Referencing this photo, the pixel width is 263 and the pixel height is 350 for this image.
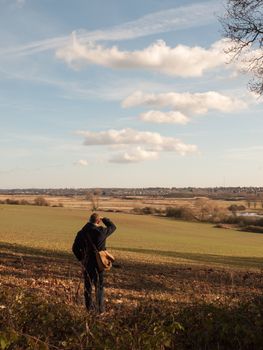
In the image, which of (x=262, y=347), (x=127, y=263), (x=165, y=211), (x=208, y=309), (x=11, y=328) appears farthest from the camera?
(x=165, y=211)

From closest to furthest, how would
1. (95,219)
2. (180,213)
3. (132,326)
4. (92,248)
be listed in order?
(132,326), (92,248), (95,219), (180,213)

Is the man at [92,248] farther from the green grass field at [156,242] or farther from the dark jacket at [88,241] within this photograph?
the green grass field at [156,242]

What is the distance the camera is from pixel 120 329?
5477mm

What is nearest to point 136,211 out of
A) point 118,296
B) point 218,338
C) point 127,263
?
point 127,263

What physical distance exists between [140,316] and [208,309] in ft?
2.74

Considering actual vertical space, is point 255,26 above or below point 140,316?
above

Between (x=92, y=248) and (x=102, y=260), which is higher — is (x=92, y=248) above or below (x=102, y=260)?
above

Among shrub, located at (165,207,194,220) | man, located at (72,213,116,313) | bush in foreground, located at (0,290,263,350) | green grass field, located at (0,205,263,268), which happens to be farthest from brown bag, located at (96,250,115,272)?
shrub, located at (165,207,194,220)

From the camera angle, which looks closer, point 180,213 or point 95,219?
point 95,219

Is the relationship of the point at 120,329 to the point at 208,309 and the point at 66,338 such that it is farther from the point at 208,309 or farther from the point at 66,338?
the point at 208,309

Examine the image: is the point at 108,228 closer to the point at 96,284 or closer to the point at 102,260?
the point at 102,260

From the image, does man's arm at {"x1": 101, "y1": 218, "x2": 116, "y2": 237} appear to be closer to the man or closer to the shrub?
the man

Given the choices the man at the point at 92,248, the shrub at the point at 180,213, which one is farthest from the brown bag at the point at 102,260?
the shrub at the point at 180,213

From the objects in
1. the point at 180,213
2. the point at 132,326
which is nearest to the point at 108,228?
the point at 132,326
